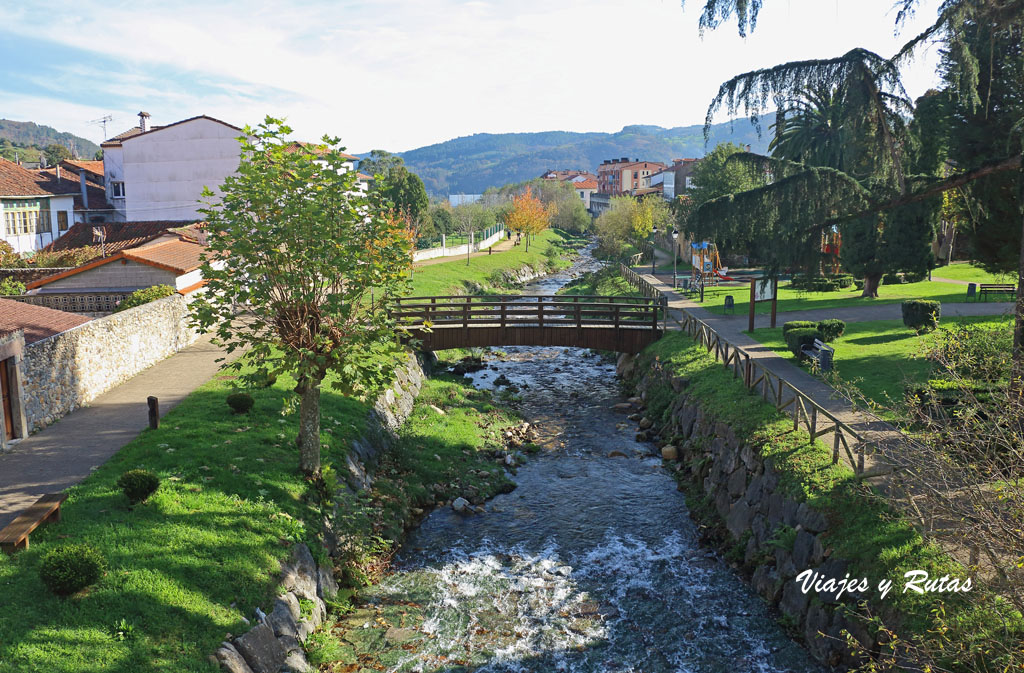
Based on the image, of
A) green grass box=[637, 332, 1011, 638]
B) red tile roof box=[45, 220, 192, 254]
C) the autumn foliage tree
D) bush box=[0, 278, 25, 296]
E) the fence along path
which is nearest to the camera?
green grass box=[637, 332, 1011, 638]

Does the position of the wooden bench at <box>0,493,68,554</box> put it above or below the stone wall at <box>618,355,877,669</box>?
above

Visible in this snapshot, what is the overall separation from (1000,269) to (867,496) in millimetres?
13948

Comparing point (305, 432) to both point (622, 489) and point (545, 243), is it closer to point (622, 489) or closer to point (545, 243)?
point (622, 489)

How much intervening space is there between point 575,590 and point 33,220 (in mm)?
54106

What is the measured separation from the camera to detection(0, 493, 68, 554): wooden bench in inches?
450

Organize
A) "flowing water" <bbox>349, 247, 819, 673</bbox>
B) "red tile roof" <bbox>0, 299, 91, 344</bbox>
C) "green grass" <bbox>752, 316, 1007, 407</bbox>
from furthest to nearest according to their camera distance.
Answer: "green grass" <bbox>752, 316, 1007, 407</bbox>
"red tile roof" <bbox>0, 299, 91, 344</bbox>
"flowing water" <bbox>349, 247, 819, 673</bbox>

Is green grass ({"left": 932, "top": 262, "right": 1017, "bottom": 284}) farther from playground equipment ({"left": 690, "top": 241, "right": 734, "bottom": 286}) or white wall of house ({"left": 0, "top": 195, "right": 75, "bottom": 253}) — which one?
white wall of house ({"left": 0, "top": 195, "right": 75, "bottom": 253})

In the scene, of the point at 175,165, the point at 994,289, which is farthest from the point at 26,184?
the point at 994,289

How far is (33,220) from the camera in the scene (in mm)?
52031

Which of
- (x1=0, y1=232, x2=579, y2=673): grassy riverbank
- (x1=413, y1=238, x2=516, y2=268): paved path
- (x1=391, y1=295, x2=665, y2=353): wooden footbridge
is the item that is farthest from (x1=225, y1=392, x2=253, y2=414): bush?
(x1=413, y1=238, x2=516, y2=268): paved path

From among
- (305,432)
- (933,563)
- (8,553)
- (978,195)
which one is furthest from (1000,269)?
(8,553)

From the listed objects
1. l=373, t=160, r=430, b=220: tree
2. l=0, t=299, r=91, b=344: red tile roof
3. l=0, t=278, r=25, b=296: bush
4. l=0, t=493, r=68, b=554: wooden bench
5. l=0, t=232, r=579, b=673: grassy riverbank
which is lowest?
l=0, t=232, r=579, b=673: grassy riverbank

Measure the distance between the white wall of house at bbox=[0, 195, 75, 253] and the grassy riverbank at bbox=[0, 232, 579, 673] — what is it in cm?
3857

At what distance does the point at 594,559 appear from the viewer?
16.5 m
